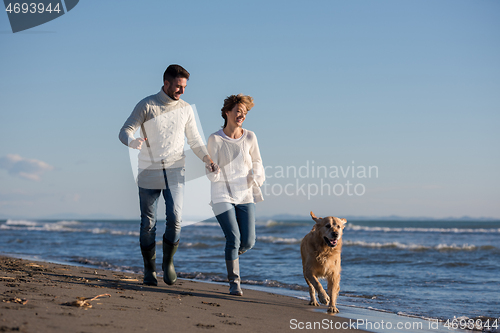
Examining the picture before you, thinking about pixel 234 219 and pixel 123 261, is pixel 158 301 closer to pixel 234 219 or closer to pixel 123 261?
pixel 234 219

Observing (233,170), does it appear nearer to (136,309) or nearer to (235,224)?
(235,224)

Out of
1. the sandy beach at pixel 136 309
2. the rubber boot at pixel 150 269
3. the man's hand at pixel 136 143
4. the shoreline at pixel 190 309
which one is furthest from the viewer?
the rubber boot at pixel 150 269

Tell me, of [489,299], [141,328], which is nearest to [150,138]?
[141,328]

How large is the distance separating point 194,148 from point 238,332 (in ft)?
7.01

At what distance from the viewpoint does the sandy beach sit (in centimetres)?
253

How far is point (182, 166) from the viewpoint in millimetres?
4387

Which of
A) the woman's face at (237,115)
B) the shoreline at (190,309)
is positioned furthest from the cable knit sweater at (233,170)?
the shoreline at (190,309)

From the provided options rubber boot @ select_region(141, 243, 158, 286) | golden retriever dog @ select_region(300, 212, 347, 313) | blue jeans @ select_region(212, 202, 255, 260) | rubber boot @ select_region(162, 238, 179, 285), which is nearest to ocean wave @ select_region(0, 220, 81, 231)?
rubber boot @ select_region(141, 243, 158, 286)

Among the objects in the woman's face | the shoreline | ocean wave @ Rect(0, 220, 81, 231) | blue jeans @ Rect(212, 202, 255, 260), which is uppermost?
the woman's face

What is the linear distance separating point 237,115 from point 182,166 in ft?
2.63

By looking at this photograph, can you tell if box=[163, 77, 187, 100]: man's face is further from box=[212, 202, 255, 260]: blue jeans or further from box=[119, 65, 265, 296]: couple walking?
box=[212, 202, 255, 260]: blue jeans

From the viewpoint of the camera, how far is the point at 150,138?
4281mm

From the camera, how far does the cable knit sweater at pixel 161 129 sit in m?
4.25

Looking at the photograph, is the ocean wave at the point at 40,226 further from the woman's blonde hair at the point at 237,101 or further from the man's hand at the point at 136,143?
the man's hand at the point at 136,143
